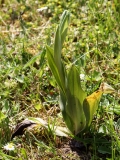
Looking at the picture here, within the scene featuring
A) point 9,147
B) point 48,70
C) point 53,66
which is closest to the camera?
point 53,66

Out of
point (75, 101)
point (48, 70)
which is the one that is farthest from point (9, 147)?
point (48, 70)

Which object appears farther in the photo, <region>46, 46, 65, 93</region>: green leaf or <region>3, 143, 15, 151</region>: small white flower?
<region>3, 143, 15, 151</region>: small white flower

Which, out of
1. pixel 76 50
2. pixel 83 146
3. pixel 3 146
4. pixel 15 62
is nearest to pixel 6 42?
pixel 15 62

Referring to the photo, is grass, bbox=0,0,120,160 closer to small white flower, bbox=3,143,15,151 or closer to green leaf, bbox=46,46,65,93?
small white flower, bbox=3,143,15,151

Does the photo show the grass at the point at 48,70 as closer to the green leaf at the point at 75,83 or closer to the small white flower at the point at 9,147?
the small white flower at the point at 9,147

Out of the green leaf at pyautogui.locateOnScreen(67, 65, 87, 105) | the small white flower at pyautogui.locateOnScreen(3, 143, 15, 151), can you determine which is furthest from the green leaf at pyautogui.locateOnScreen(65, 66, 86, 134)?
the small white flower at pyautogui.locateOnScreen(3, 143, 15, 151)

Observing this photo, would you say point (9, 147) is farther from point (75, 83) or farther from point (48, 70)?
point (48, 70)

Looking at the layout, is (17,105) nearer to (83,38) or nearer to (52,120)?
(52,120)

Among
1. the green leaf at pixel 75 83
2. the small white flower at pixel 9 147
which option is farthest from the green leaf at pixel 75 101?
the small white flower at pixel 9 147
